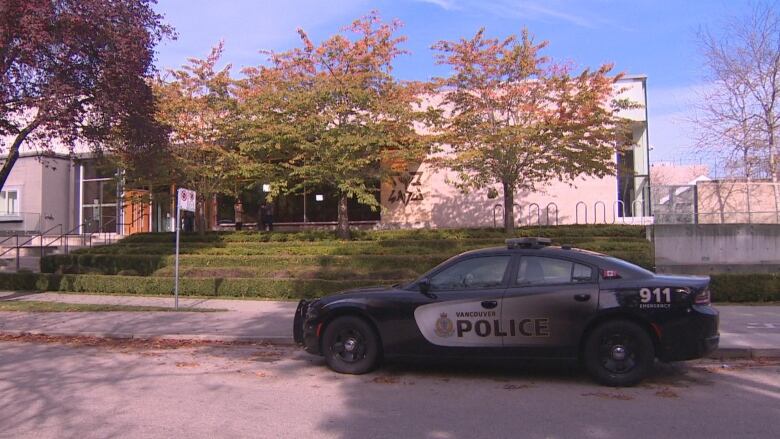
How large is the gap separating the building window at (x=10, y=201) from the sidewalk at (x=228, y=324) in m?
21.0

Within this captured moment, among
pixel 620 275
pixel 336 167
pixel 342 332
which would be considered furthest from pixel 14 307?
pixel 620 275

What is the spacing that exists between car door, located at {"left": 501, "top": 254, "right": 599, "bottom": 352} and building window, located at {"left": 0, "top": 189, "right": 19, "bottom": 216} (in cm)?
3170

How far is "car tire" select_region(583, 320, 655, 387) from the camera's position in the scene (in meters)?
6.30

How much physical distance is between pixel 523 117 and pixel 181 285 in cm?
1058

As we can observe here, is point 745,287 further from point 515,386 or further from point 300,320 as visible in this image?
point 300,320

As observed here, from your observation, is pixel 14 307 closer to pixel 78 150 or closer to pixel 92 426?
pixel 92 426

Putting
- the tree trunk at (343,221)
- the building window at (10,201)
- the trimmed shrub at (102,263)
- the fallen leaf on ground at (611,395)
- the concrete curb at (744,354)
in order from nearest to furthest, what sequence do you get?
1. the fallen leaf on ground at (611,395)
2. the concrete curb at (744,354)
3. the trimmed shrub at (102,263)
4. the tree trunk at (343,221)
5. the building window at (10,201)

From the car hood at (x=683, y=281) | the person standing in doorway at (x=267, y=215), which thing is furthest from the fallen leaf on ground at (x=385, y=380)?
the person standing in doorway at (x=267, y=215)

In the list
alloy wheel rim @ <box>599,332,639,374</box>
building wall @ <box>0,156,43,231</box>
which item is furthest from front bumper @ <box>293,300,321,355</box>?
building wall @ <box>0,156,43,231</box>

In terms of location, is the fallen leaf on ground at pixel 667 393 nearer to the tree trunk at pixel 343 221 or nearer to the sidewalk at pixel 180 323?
the sidewalk at pixel 180 323

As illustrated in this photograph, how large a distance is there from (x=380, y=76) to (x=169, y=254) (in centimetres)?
902

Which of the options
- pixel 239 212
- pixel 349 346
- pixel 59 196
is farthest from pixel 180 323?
pixel 59 196

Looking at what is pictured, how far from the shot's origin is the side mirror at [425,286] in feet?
22.4

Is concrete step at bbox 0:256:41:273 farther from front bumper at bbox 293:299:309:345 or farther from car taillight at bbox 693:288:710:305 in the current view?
car taillight at bbox 693:288:710:305
